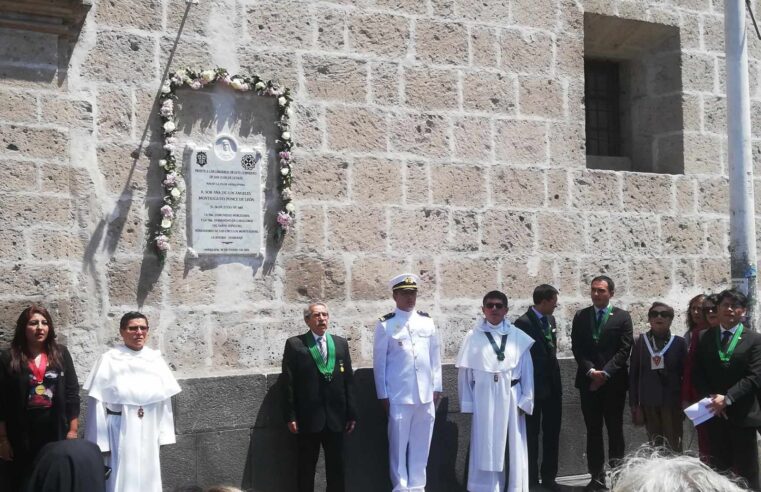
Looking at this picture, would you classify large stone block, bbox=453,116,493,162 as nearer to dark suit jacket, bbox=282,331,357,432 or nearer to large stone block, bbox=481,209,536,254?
large stone block, bbox=481,209,536,254

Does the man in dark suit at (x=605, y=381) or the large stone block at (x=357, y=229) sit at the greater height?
the large stone block at (x=357, y=229)

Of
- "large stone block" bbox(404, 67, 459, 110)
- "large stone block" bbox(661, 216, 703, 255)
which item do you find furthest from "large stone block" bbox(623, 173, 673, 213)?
"large stone block" bbox(404, 67, 459, 110)

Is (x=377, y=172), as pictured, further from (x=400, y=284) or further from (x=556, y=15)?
(x=556, y=15)

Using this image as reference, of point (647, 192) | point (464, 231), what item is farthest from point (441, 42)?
point (647, 192)

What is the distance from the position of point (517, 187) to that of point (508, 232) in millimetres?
421

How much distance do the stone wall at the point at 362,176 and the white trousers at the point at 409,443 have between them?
66 cm

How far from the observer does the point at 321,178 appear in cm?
889

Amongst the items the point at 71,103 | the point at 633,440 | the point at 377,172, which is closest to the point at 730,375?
the point at 633,440

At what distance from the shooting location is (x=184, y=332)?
8312 mm

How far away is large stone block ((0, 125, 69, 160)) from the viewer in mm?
7430

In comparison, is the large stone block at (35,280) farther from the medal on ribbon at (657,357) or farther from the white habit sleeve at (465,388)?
the medal on ribbon at (657,357)

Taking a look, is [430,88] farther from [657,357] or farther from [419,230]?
[657,357]

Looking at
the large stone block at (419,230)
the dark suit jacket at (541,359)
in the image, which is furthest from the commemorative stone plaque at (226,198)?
the dark suit jacket at (541,359)

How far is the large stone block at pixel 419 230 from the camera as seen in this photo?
30.2 feet
